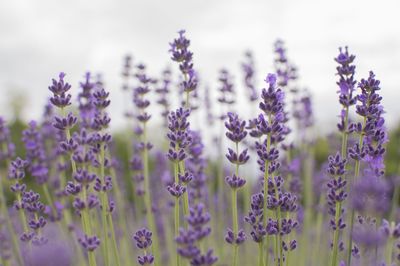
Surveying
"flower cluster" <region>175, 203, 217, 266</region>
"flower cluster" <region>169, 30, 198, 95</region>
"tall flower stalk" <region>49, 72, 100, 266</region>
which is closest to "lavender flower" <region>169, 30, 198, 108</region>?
"flower cluster" <region>169, 30, 198, 95</region>

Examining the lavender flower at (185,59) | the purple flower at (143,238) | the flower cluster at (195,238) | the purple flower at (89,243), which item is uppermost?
the lavender flower at (185,59)

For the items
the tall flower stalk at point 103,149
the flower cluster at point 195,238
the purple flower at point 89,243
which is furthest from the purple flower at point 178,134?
the flower cluster at point 195,238

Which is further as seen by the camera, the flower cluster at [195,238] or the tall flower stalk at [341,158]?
the tall flower stalk at [341,158]

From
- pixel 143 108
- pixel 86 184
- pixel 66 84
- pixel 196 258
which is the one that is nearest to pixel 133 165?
pixel 143 108

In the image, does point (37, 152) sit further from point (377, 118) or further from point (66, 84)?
point (377, 118)

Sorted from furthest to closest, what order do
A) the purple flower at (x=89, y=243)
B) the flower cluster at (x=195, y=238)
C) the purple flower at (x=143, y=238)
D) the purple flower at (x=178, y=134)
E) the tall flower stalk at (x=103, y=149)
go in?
the tall flower stalk at (x=103, y=149), the purple flower at (x=178, y=134), the purple flower at (x=143, y=238), the purple flower at (x=89, y=243), the flower cluster at (x=195, y=238)

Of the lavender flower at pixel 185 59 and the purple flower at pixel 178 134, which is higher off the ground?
the lavender flower at pixel 185 59

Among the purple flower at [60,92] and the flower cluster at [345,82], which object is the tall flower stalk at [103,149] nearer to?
the purple flower at [60,92]

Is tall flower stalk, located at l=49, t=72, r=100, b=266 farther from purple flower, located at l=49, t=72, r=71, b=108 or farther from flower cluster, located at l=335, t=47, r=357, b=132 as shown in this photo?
flower cluster, located at l=335, t=47, r=357, b=132

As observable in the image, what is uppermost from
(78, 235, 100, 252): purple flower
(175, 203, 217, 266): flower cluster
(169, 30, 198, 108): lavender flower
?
(169, 30, 198, 108): lavender flower

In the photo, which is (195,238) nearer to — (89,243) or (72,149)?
(89,243)

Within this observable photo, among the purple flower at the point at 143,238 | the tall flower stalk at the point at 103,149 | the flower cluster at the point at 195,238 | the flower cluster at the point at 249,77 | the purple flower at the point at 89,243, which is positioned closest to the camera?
the flower cluster at the point at 195,238
